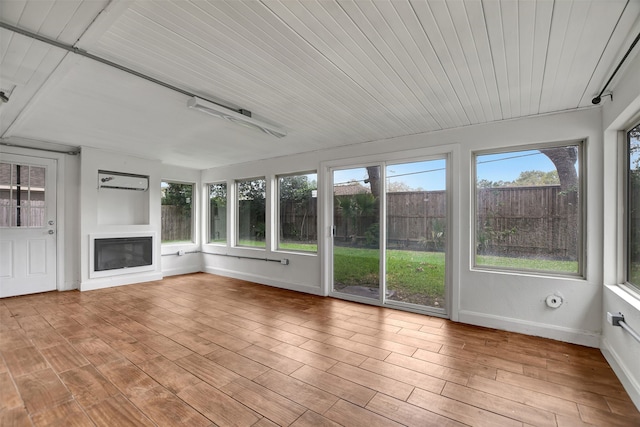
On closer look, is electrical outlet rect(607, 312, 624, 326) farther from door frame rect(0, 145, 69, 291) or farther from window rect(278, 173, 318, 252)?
door frame rect(0, 145, 69, 291)

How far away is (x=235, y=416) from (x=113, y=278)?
4.67m

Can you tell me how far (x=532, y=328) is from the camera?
3066 millimetres

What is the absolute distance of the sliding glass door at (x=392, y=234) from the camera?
3.79m

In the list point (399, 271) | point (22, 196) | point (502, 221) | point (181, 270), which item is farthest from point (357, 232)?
point (22, 196)

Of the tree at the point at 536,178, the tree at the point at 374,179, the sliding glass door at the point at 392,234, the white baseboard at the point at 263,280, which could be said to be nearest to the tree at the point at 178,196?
the white baseboard at the point at 263,280

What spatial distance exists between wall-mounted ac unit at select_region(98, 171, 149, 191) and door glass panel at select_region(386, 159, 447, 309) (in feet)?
15.2

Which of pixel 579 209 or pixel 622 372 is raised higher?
pixel 579 209

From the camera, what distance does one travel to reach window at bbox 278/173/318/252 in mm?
4988

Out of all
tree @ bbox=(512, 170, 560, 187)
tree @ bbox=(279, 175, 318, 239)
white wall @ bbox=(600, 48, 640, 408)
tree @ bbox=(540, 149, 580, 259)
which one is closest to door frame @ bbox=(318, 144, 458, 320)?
tree @ bbox=(279, 175, 318, 239)

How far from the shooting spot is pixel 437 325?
133 inches

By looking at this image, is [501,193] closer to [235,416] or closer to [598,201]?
[598,201]

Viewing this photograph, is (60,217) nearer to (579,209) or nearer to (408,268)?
(408,268)

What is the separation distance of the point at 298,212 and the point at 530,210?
3.39m

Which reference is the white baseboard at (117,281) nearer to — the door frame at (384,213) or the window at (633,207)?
the door frame at (384,213)
